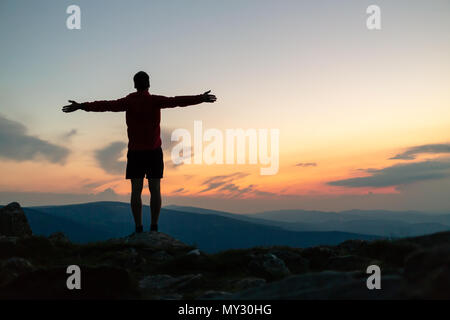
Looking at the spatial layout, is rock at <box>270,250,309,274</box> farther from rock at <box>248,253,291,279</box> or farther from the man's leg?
the man's leg

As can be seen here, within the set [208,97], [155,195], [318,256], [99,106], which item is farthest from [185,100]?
[318,256]

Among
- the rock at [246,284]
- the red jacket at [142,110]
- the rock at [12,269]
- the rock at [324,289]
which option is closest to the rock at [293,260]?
the rock at [246,284]

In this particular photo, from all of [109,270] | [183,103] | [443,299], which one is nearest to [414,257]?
[443,299]

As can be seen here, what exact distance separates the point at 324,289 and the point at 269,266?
413 centimetres

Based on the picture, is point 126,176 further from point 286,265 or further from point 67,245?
point 286,265

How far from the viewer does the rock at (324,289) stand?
4.21 meters

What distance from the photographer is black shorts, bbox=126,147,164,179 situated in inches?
427

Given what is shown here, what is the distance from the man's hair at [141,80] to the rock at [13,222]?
9.57 meters

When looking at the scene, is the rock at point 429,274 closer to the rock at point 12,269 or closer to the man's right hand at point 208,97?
the rock at point 12,269

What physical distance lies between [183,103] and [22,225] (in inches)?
416

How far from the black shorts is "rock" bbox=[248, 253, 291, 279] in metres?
3.73

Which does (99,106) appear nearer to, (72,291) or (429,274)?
(72,291)

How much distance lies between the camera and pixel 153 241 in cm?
1095

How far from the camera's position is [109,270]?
19.6 ft
